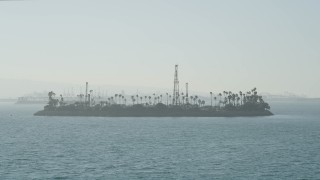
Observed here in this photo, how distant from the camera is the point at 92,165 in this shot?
7388 cm

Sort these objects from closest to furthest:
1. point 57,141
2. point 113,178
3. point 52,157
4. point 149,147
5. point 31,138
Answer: point 113,178
point 52,157
point 149,147
point 57,141
point 31,138

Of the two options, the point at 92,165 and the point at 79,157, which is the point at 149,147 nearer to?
the point at 79,157

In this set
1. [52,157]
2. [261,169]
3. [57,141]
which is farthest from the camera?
[57,141]

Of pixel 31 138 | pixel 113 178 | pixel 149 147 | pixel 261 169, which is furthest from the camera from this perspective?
pixel 31 138

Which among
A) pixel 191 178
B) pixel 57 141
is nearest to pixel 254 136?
pixel 57 141

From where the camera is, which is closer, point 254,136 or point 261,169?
point 261,169

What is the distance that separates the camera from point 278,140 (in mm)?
115500

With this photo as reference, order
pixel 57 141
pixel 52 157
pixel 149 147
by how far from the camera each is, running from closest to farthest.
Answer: pixel 52 157 < pixel 149 147 < pixel 57 141

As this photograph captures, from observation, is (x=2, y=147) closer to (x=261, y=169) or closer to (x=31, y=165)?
(x=31, y=165)

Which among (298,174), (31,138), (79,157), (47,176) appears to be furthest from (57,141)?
(298,174)

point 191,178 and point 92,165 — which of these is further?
point 92,165

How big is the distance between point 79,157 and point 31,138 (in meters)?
42.6

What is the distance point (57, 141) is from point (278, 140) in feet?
153

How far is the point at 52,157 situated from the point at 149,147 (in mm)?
21359
